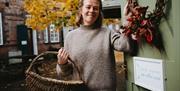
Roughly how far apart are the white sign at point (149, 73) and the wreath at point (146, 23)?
0.46 feet

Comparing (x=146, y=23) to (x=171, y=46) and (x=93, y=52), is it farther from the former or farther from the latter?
(x=93, y=52)

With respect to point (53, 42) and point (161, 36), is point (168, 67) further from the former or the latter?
point (53, 42)

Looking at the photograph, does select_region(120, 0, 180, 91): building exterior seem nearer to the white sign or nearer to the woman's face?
the white sign

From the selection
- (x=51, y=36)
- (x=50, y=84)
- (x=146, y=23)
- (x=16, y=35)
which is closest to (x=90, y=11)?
(x=146, y=23)

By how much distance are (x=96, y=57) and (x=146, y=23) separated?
55cm

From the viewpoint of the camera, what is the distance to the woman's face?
9.45 feet

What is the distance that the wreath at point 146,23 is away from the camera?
8.44 feet

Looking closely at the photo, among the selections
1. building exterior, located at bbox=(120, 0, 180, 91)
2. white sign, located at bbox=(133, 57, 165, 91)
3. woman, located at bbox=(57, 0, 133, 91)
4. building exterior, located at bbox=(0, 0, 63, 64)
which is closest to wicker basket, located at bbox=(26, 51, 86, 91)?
woman, located at bbox=(57, 0, 133, 91)

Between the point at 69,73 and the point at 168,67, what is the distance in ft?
2.95

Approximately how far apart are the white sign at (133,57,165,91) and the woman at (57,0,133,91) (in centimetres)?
21

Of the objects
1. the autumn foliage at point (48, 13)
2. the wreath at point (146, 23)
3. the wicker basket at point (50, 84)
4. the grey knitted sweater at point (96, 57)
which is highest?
the autumn foliage at point (48, 13)

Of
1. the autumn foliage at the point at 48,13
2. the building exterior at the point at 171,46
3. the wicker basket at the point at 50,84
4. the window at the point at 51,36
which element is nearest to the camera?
the building exterior at the point at 171,46

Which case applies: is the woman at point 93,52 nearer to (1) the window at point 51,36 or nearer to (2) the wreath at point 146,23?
(2) the wreath at point 146,23

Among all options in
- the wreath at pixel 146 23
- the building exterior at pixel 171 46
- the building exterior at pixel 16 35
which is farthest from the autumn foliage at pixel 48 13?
the building exterior at pixel 171 46
